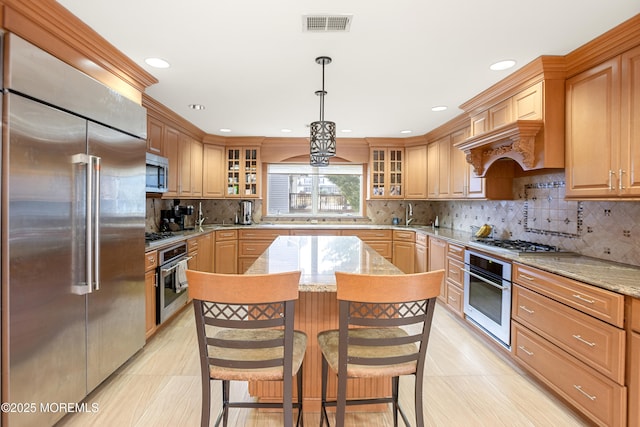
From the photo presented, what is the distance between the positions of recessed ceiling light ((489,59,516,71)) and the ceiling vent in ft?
4.32

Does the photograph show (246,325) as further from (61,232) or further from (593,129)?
(593,129)

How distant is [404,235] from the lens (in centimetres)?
501

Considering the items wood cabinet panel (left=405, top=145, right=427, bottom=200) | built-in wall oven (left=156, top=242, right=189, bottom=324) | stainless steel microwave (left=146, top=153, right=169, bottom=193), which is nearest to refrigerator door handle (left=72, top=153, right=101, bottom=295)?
built-in wall oven (left=156, top=242, right=189, bottom=324)

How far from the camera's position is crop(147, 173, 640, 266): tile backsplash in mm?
2238

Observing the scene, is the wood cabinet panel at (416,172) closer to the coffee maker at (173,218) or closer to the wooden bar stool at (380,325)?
the coffee maker at (173,218)

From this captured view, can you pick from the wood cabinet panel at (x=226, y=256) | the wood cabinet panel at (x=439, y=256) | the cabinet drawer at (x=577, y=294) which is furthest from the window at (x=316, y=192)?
the cabinet drawer at (x=577, y=294)

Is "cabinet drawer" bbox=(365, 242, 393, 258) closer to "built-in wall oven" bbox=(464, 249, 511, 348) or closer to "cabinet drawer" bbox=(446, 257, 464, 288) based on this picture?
"cabinet drawer" bbox=(446, 257, 464, 288)

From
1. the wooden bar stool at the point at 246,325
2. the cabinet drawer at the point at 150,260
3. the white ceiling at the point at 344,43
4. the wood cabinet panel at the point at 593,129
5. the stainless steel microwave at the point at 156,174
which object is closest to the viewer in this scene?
the wooden bar stool at the point at 246,325

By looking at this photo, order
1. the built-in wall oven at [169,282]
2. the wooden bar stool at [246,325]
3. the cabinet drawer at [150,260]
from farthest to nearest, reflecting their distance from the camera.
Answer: the built-in wall oven at [169,282] → the cabinet drawer at [150,260] → the wooden bar stool at [246,325]

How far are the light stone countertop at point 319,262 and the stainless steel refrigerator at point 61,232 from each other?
103cm

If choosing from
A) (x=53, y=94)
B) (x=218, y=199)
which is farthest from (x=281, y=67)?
(x=218, y=199)

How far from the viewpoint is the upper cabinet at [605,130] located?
6.24 feet

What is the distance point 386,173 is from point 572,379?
153 inches

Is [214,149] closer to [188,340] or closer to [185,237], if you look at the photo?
[185,237]
